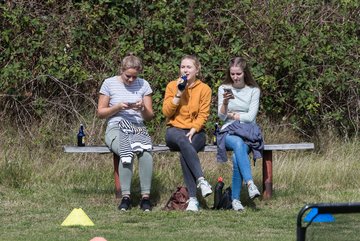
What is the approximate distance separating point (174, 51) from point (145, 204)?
131 inches

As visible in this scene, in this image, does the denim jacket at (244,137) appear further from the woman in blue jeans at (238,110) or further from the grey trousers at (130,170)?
the grey trousers at (130,170)

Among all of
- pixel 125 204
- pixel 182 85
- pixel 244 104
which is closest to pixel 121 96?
pixel 182 85

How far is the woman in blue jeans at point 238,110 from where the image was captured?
29.1 feet

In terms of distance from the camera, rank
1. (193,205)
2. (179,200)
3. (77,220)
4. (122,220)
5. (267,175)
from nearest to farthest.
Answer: (77,220) < (122,220) < (193,205) < (179,200) < (267,175)

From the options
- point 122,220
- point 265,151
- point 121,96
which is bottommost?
point 122,220

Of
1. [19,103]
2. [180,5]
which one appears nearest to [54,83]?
[19,103]

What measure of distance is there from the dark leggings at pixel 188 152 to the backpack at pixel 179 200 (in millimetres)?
67

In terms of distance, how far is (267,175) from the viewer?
9477 millimetres

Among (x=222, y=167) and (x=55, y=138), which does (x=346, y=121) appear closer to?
(x=222, y=167)

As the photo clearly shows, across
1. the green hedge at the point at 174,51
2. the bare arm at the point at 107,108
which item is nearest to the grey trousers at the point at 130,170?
the bare arm at the point at 107,108

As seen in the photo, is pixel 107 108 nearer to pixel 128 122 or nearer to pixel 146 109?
pixel 128 122

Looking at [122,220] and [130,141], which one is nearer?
[122,220]

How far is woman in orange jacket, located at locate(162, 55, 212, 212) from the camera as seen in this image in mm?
8938

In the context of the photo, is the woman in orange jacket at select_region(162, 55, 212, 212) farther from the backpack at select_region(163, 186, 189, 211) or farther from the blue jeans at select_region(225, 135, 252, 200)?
the blue jeans at select_region(225, 135, 252, 200)
